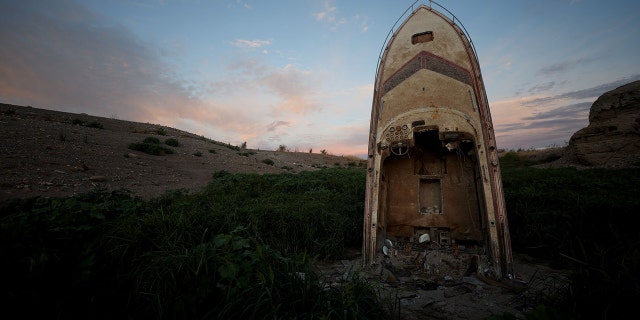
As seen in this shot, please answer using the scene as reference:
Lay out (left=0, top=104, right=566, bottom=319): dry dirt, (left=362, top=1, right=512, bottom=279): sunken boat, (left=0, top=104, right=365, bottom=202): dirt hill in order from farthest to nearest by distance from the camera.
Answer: (left=0, top=104, right=365, bottom=202): dirt hill < (left=362, top=1, right=512, bottom=279): sunken boat < (left=0, top=104, right=566, bottom=319): dry dirt

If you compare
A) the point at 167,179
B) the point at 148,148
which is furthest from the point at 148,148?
the point at 167,179

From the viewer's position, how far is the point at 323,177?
336 inches

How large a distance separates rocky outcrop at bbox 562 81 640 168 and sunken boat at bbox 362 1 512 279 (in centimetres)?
856

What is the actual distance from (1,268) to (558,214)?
6357 mm

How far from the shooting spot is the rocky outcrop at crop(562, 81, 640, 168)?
A: 30.8 feet

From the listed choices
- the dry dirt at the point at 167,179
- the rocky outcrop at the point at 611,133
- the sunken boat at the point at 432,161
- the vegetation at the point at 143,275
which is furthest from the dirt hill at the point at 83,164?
the rocky outcrop at the point at 611,133

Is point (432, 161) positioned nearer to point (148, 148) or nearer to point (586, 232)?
point (586, 232)

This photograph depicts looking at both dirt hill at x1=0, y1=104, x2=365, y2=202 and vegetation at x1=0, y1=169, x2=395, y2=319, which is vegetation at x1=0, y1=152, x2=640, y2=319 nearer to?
vegetation at x1=0, y1=169, x2=395, y2=319

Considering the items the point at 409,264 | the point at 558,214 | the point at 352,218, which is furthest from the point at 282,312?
the point at 558,214

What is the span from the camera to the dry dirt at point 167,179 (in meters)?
2.76

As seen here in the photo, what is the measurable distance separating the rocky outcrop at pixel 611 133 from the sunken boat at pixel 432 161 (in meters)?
8.56

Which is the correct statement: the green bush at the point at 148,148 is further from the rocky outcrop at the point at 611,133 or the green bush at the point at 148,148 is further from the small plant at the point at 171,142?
the rocky outcrop at the point at 611,133

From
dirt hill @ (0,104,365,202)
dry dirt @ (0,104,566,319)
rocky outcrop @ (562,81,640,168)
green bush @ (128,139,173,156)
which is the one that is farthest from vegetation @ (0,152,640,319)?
rocky outcrop @ (562,81,640,168)

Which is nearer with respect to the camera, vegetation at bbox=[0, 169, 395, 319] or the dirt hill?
→ vegetation at bbox=[0, 169, 395, 319]
